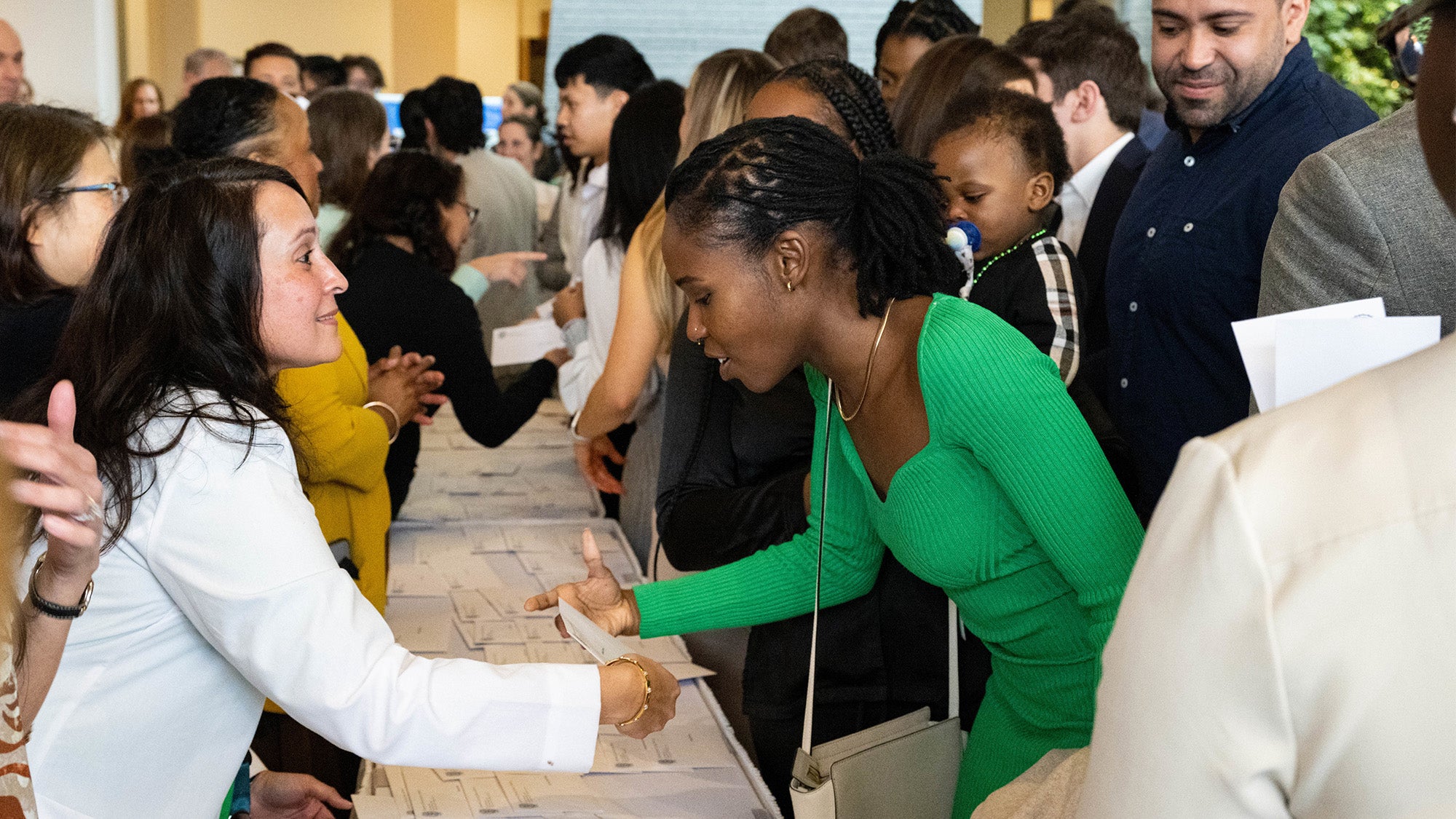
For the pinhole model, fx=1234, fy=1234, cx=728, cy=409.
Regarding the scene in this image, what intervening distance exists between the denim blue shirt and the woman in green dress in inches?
28.2

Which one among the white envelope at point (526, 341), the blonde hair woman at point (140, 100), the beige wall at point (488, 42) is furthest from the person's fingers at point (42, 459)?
the beige wall at point (488, 42)

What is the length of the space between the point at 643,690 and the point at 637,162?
1836 mm

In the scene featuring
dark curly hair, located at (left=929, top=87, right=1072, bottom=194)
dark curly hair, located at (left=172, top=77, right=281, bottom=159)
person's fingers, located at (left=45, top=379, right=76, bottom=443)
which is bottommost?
person's fingers, located at (left=45, top=379, right=76, bottom=443)

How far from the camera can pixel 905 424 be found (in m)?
1.47

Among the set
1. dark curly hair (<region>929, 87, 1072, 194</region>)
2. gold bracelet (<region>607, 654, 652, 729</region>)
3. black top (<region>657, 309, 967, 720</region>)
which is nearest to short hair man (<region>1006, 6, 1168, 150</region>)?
dark curly hair (<region>929, 87, 1072, 194</region>)

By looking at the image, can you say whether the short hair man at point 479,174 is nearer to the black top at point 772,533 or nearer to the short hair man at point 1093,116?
the short hair man at point 1093,116

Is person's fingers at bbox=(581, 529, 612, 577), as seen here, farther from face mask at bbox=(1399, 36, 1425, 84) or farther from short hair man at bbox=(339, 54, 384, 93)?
short hair man at bbox=(339, 54, 384, 93)

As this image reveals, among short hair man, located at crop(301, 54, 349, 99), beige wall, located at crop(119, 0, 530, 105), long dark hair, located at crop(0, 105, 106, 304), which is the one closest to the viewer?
long dark hair, located at crop(0, 105, 106, 304)

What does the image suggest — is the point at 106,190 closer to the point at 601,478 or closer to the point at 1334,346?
the point at 601,478

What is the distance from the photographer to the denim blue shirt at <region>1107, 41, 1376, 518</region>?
213 centimetres

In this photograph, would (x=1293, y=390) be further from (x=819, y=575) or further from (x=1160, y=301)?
(x=1160, y=301)

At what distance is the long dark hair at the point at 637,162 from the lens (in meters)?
3.03

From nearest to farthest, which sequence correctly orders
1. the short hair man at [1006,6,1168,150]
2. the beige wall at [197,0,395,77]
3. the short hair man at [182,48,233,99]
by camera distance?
the short hair man at [1006,6,1168,150], the short hair man at [182,48,233,99], the beige wall at [197,0,395,77]

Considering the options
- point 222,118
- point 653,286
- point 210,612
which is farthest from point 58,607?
point 222,118
